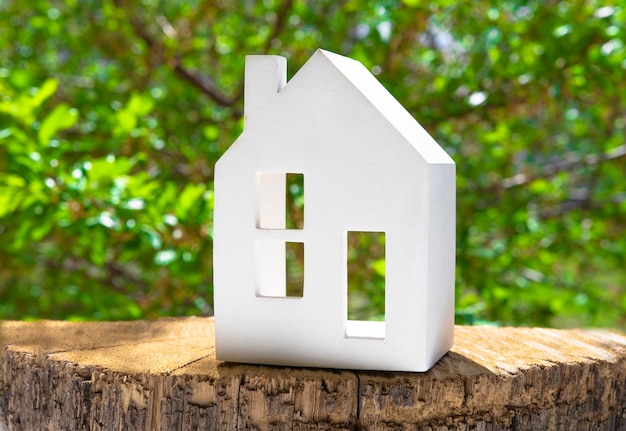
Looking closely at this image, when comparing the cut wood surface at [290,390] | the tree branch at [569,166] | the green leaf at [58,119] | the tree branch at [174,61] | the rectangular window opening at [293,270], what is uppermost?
the tree branch at [174,61]

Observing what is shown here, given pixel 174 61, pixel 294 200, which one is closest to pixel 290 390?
pixel 294 200

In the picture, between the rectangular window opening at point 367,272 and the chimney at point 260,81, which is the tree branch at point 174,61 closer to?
the rectangular window opening at point 367,272

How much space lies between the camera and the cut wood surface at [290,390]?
61.2 inches

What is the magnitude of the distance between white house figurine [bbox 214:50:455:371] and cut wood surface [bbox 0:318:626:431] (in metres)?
0.06

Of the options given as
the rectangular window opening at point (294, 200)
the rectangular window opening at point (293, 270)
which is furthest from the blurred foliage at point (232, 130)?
the rectangular window opening at point (293, 270)

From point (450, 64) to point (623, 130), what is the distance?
1.28 m

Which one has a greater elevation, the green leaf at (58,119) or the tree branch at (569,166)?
the green leaf at (58,119)

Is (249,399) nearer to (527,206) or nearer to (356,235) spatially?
(356,235)

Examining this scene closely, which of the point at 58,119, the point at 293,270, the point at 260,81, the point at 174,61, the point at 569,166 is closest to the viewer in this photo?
the point at 260,81

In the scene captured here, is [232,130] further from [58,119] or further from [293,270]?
[293,270]

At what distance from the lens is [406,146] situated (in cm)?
157

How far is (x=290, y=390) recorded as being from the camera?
1.55 m

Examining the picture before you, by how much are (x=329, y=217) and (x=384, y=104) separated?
0.26 metres

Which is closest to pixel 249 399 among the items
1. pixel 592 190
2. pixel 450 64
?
pixel 450 64
